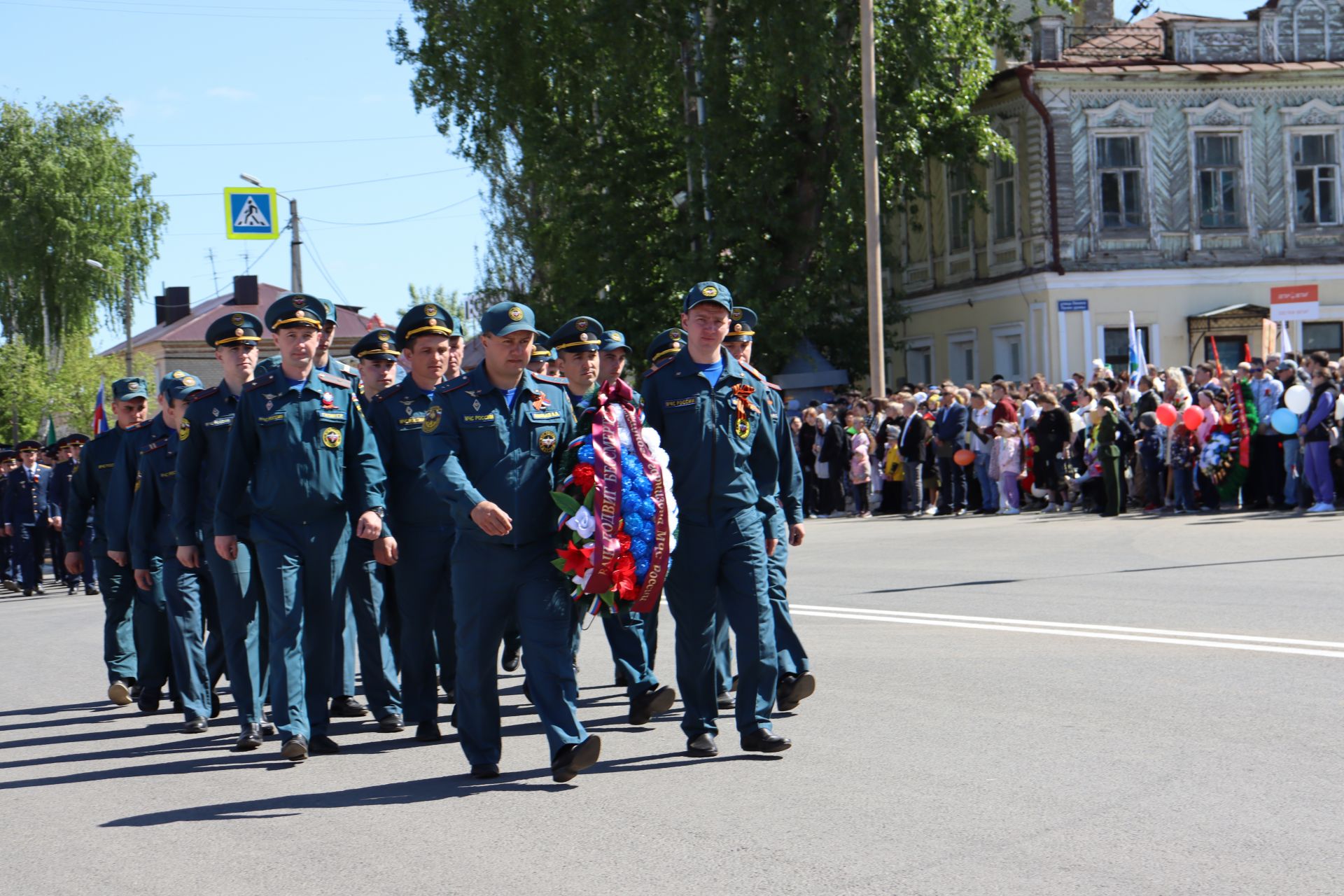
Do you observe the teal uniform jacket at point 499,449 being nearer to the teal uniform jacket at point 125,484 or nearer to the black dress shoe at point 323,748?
the black dress shoe at point 323,748

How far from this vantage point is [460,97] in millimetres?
38000

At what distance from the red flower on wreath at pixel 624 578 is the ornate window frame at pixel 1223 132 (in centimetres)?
3172

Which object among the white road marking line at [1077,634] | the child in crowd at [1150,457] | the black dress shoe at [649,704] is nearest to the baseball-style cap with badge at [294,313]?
the black dress shoe at [649,704]

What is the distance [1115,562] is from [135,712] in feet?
30.6

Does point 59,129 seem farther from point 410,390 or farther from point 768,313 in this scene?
point 410,390

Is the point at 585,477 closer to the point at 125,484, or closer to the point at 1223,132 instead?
the point at 125,484

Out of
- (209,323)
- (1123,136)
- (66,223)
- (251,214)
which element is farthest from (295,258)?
(209,323)

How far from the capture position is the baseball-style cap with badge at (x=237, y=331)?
29.7 feet

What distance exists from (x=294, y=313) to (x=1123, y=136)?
30.8 m

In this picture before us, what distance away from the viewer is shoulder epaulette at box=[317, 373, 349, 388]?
852 cm

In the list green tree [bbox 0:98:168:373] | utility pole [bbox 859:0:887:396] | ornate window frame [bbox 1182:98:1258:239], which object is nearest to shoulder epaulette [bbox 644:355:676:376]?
utility pole [bbox 859:0:887:396]

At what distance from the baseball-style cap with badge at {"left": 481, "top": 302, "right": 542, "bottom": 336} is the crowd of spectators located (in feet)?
49.4

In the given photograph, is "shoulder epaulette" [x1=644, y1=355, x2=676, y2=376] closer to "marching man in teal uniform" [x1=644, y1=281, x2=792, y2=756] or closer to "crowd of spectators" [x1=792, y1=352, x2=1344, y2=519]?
"marching man in teal uniform" [x1=644, y1=281, x2=792, y2=756]

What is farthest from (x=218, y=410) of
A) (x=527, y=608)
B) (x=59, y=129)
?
Answer: (x=59, y=129)
